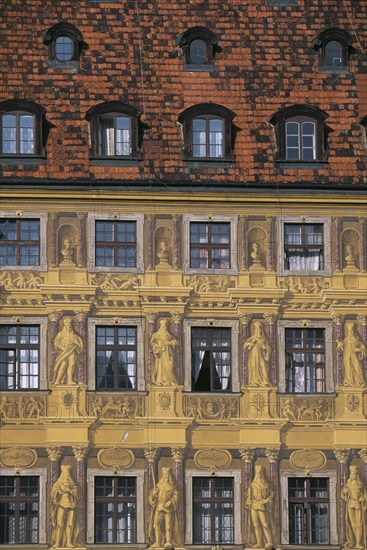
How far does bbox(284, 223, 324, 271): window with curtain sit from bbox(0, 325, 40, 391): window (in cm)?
682

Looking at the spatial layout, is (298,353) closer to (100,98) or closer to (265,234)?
(265,234)

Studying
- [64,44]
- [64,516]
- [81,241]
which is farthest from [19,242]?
[64,516]

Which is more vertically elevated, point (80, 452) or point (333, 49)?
point (333, 49)

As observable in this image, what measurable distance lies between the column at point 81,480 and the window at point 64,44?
10.6 metres

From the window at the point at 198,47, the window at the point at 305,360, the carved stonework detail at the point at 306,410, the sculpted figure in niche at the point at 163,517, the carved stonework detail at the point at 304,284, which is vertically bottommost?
the sculpted figure in niche at the point at 163,517

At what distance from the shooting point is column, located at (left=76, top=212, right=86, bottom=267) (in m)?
58.1

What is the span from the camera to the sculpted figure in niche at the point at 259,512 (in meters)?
57.1

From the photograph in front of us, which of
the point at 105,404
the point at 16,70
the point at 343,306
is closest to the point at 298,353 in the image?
the point at 343,306

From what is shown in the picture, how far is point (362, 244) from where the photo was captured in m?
58.8

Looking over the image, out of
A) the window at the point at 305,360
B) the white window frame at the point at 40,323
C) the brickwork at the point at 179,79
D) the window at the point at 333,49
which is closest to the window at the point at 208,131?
the brickwork at the point at 179,79

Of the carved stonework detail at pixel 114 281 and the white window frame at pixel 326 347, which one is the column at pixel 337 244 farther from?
the carved stonework detail at pixel 114 281

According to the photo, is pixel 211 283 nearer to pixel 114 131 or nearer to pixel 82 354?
pixel 82 354

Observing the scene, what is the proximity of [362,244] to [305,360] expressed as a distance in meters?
3.39

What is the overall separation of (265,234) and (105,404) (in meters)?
6.12
